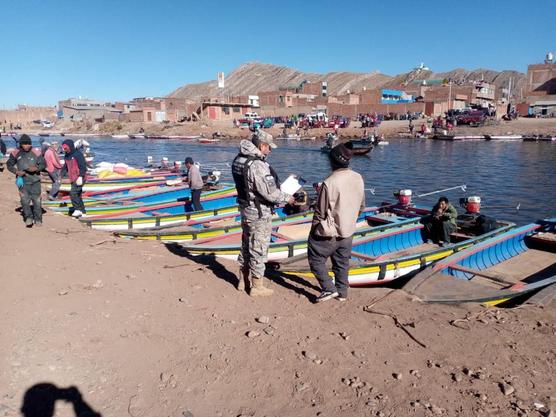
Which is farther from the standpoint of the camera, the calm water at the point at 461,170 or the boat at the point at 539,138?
the boat at the point at 539,138

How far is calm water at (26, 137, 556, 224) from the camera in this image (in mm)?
20641

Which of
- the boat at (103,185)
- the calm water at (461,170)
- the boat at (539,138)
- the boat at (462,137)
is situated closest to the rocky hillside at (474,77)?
the boat at (462,137)

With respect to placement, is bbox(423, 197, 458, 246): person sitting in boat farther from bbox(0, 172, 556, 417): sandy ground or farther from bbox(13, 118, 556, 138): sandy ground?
bbox(13, 118, 556, 138): sandy ground

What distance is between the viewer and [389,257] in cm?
847

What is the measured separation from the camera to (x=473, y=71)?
19988 cm

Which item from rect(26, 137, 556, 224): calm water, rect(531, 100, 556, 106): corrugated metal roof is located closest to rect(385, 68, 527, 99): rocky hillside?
rect(531, 100, 556, 106): corrugated metal roof

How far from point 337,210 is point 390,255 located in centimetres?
461

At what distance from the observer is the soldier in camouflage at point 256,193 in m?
4.86

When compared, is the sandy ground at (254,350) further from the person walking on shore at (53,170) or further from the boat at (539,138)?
the boat at (539,138)

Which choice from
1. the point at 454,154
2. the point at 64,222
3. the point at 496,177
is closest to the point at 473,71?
the point at 454,154

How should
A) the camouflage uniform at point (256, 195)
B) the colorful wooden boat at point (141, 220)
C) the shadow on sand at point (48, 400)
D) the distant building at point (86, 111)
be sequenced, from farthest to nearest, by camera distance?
the distant building at point (86, 111), the colorful wooden boat at point (141, 220), the camouflage uniform at point (256, 195), the shadow on sand at point (48, 400)

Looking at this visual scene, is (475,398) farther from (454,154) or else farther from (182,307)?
(454,154)

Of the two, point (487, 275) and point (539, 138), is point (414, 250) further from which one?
point (539, 138)

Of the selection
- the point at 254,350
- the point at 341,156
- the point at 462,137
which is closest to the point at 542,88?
the point at 462,137
